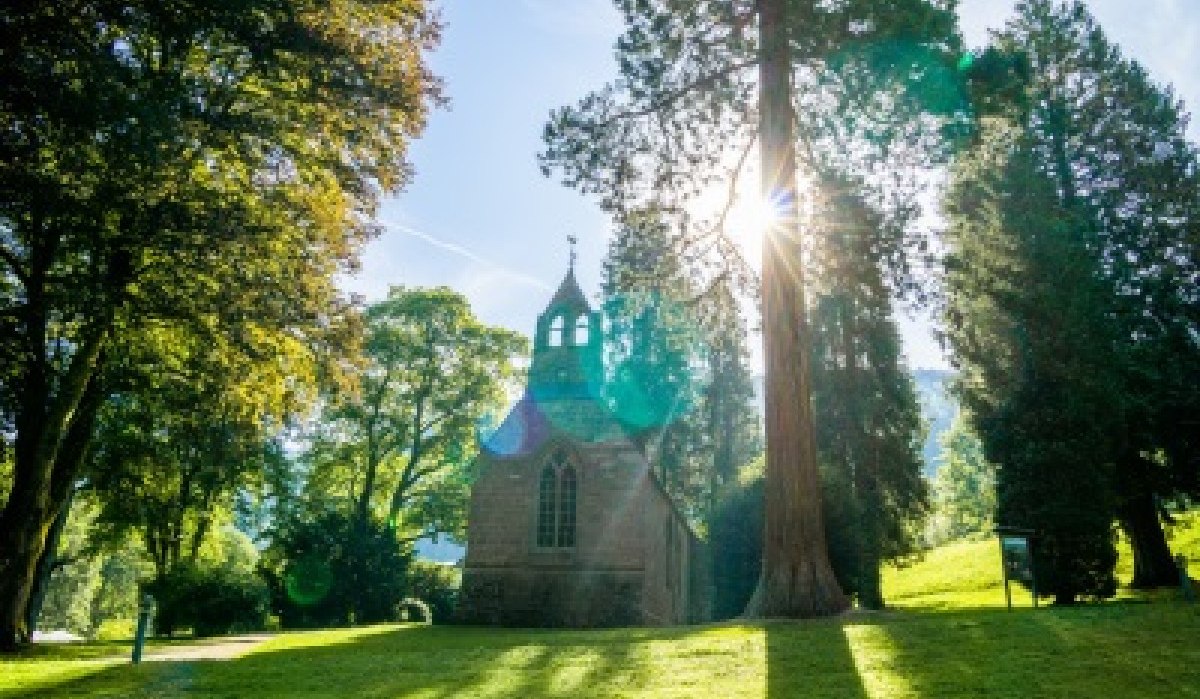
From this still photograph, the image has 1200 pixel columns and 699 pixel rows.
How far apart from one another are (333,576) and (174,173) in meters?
21.2

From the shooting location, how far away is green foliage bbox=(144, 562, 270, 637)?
85.6 ft

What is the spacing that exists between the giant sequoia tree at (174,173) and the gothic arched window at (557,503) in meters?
12.6

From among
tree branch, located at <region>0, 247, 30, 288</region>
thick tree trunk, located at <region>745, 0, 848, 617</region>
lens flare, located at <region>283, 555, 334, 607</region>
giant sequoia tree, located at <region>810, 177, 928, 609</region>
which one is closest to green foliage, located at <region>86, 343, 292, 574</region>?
tree branch, located at <region>0, 247, 30, 288</region>

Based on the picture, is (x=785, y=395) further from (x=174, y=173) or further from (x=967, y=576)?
(x=967, y=576)

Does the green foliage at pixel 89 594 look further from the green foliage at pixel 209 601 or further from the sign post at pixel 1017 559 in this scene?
the sign post at pixel 1017 559

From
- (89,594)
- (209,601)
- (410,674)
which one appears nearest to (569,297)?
(209,601)

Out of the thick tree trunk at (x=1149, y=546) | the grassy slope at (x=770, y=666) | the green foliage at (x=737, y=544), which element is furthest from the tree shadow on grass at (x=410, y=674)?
the thick tree trunk at (x=1149, y=546)

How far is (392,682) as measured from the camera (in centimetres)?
805

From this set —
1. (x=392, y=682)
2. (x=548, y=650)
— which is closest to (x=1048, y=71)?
(x=548, y=650)

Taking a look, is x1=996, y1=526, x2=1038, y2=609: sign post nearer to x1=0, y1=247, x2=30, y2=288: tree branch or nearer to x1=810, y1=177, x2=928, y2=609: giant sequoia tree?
x1=810, y1=177, x2=928, y2=609: giant sequoia tree

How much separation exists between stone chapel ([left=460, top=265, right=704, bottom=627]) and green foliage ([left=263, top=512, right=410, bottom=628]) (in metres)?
5.84

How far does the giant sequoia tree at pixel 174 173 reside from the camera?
33.1ft

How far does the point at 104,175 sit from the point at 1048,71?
27.6 meters

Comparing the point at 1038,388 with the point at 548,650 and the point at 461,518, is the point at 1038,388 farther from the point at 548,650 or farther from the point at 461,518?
the point at 461,518
